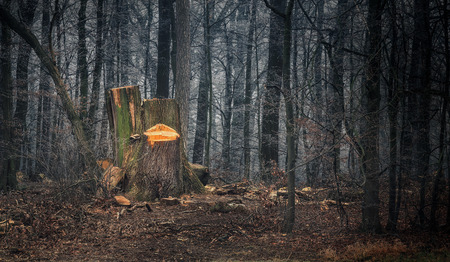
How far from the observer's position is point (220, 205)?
24.0 ft

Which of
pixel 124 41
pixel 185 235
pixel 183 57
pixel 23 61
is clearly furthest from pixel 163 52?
pixel 185 235

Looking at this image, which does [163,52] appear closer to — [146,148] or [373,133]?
[146,148]

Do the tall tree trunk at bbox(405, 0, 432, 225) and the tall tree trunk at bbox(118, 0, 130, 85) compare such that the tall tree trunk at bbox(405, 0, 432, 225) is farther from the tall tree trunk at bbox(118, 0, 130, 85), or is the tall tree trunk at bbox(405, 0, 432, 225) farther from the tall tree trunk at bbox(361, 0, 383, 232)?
the tall tree trunk at bbox(118, 0, 130, 85)

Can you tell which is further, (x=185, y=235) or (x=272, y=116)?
(x=272, y=116)

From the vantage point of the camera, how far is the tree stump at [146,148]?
329 inches

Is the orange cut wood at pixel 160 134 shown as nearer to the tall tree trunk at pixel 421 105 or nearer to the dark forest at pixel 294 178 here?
the dark forest at pixel 294 178

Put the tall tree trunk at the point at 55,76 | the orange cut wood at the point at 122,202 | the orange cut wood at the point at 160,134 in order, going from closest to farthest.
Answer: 1. the orange cut wood at the point at 122,202
2. the orange cut wood at the point at 160,134
3. the tall tree trunk at the point at 55,76

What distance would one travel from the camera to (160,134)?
8633mm

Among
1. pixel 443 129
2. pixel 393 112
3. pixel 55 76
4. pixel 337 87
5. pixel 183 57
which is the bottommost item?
pixel 443 129

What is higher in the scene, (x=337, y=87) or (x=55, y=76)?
(x=55, y=76)

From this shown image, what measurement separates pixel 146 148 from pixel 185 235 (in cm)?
335

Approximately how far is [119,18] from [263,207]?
1386cm

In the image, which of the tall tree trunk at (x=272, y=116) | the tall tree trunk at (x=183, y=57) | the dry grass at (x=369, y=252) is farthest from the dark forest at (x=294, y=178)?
the tall tree trunk at (x=183, y=57)

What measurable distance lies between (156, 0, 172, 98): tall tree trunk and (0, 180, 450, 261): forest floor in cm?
934
